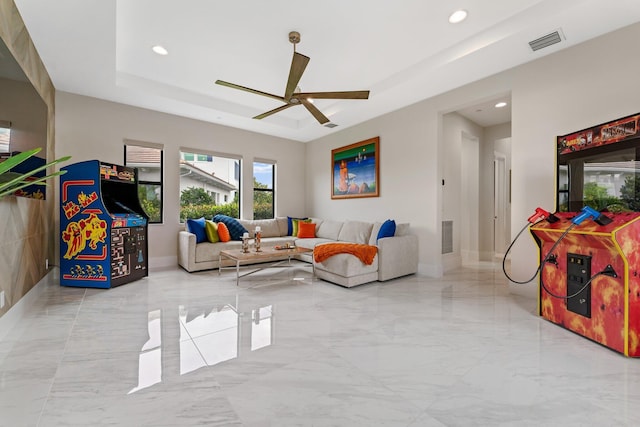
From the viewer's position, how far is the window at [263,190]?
660 centimetres

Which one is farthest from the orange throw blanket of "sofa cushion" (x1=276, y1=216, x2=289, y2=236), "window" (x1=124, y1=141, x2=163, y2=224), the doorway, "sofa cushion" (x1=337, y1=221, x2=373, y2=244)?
the doorway

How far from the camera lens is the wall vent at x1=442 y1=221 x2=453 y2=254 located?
16.8 ft

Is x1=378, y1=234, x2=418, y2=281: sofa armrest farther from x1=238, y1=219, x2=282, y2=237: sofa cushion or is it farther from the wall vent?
x1=238, y1=219, x2=282, y2=237: sofa cushion

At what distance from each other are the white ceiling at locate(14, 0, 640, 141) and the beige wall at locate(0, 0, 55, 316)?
0.52 ft

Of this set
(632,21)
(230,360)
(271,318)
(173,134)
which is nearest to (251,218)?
(173,134)

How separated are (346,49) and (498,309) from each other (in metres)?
3.43

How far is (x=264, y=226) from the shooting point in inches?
242

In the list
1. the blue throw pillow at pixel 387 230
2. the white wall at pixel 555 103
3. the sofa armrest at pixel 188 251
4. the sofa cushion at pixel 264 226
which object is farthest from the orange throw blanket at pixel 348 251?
the sofa cushion at pixel 264 226

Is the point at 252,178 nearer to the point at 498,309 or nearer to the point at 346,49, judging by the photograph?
the point at 346,49

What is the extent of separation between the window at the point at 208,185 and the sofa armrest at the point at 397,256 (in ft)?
11.5

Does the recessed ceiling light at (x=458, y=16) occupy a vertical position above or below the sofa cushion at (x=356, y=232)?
above

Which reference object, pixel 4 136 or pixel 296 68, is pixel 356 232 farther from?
pixel 4 136

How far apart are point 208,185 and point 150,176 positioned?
1132 mm

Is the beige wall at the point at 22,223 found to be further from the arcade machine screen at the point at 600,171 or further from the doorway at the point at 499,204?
the doorway at the point at 499,204
